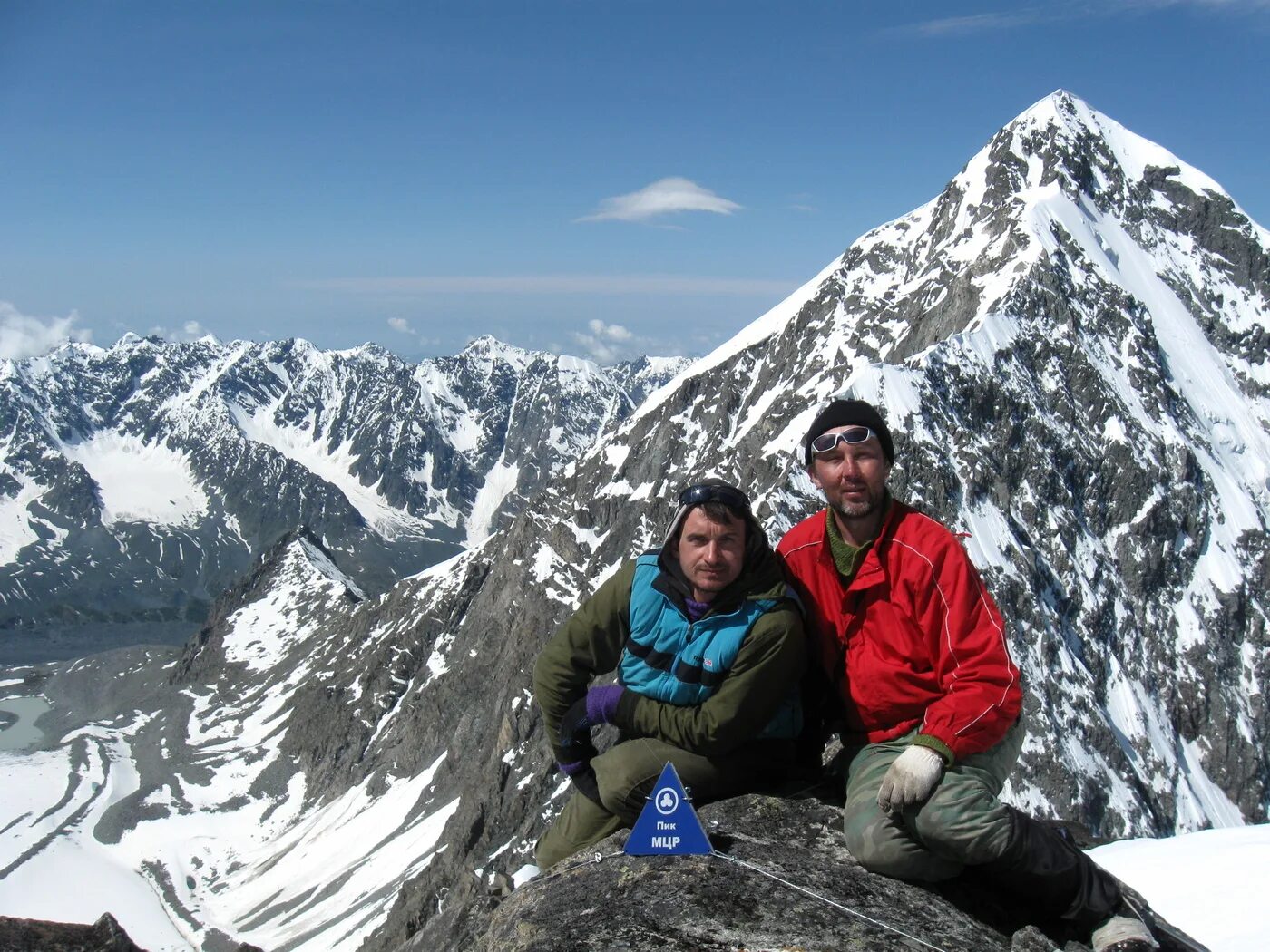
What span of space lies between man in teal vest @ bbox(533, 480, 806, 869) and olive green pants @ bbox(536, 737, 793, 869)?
0.01 metres

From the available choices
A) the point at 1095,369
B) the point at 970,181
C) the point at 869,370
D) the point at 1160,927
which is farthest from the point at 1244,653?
the point at 1160,927

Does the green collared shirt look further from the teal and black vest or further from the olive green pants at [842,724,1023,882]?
the olive green pants at [842,724,1023,882]

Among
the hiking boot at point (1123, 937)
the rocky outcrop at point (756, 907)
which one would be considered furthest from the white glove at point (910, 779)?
the hiking boot at point (1123, 937)

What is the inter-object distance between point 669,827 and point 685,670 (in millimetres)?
1627

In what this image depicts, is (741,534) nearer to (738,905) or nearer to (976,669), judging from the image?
(976,669)

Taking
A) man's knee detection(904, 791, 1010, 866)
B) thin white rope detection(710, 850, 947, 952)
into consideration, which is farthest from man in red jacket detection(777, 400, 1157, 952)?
thin white rope detection(710, 850, 947, 952)

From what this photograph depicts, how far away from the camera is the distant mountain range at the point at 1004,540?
381 ft

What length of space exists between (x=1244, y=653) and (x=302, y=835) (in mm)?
177421

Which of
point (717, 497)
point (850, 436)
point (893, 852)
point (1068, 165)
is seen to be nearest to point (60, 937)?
point (717, 497)

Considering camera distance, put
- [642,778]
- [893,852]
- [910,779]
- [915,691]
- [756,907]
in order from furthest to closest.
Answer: [642,778] → [915,691] → [893,852] → [910,779] → [756,907]

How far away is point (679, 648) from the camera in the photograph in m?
9.39

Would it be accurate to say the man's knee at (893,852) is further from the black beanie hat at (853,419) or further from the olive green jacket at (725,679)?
the black beanie hat at (853,419)

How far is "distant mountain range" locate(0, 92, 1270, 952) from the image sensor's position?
11606cm

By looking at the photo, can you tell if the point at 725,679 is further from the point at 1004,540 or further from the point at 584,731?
the point at 1004,540
